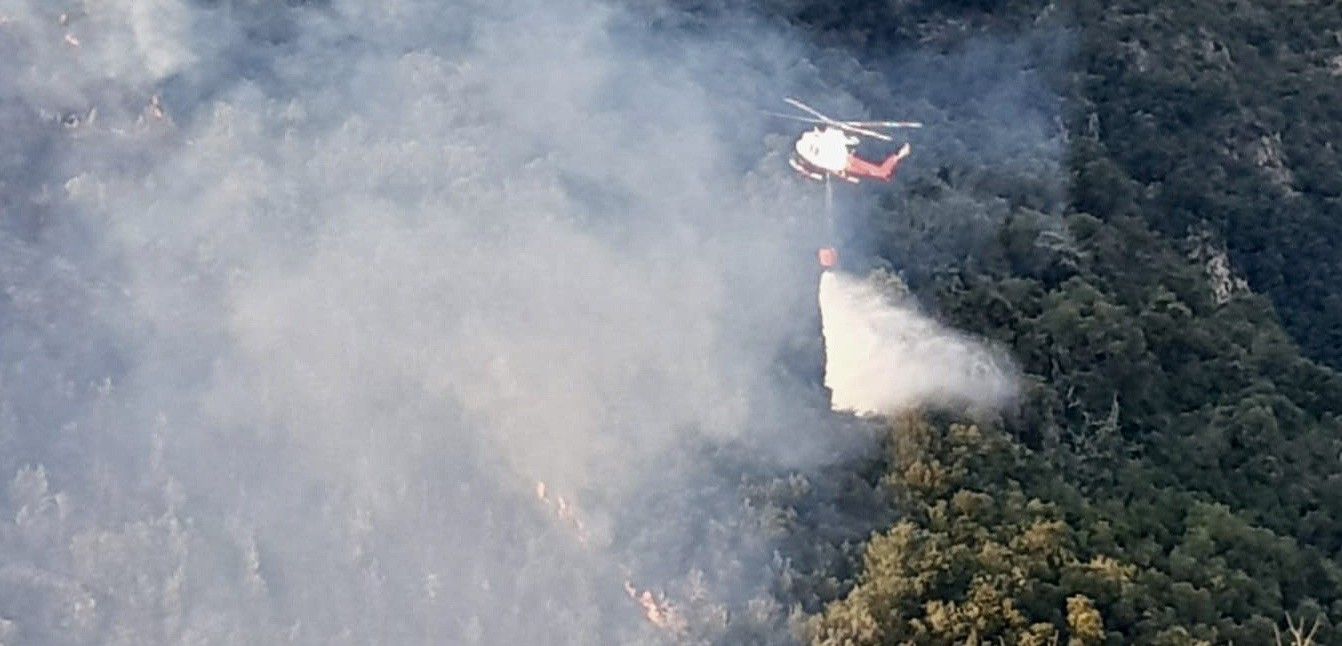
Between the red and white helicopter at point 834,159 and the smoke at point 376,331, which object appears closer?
the smoke at point 376,331

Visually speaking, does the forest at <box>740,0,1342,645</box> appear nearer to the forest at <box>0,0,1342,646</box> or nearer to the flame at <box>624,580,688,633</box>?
the forest at <box>0,0,1342,646</box>

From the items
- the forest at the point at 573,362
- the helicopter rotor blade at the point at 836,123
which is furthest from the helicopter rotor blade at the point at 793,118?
the forest at the point at 573,362

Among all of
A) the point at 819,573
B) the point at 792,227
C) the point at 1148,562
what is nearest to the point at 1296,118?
the point at 792,227

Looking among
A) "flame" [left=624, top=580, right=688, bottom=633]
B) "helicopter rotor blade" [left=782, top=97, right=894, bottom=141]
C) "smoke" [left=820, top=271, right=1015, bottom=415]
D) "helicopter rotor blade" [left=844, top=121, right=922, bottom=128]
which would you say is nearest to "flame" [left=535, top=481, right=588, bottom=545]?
"flame" [left=624, top=580, right=688, bottom=633]

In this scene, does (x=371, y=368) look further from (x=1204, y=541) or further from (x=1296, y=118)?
(x=1296, y=118)

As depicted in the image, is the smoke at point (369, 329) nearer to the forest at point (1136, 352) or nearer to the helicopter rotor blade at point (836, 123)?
the helicopter rotor blade at point (836, 123)

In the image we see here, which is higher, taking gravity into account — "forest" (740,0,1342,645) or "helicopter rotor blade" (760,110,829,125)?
"helicopter rotor blade" (760,110,829,125)
